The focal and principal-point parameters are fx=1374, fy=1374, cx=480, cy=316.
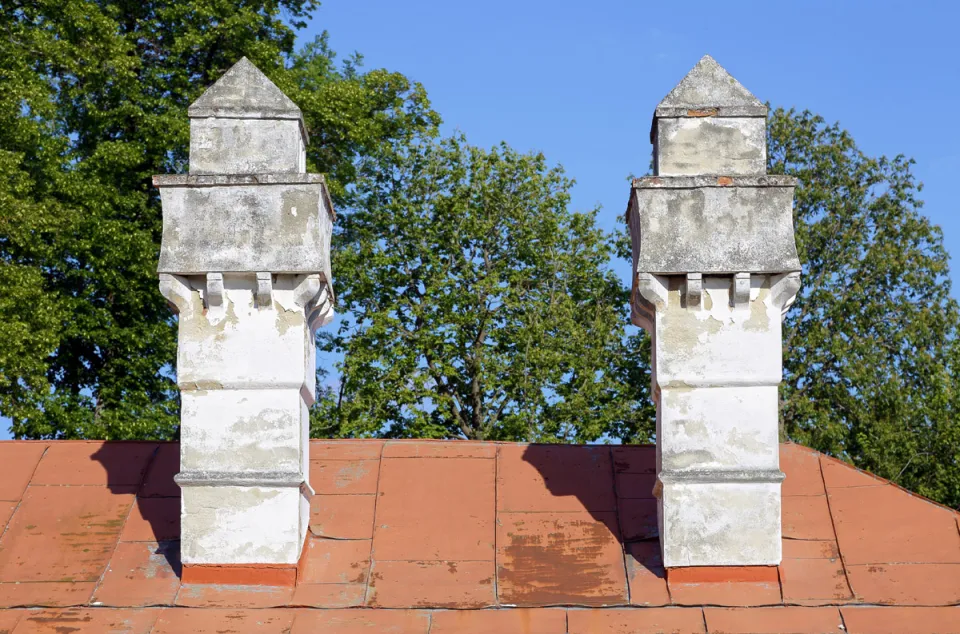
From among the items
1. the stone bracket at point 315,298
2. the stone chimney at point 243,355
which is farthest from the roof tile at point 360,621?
the stone bracket at point 315,298

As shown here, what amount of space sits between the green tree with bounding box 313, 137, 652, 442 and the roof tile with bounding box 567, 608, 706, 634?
15.3m

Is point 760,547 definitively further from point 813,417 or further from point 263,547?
point 813,417

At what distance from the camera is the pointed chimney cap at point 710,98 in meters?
9.69

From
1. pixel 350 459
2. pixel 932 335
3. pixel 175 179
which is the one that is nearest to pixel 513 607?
pixel 350 459

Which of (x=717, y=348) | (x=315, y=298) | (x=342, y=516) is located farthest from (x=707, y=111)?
(x=342, y=516)

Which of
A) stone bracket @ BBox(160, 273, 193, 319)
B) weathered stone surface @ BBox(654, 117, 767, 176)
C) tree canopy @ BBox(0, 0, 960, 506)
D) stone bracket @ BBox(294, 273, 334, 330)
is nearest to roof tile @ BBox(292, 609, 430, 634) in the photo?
stone bracket @ BBox(294, 273, 334, 330)

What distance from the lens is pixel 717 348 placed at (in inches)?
367

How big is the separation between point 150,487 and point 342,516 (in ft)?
4.99

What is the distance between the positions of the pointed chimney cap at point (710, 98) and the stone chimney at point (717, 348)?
0.49 metres

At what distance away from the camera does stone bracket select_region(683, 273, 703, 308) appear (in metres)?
9.24

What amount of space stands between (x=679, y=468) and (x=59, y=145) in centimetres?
1650

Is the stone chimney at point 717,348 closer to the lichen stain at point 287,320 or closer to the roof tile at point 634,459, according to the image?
the roof tile at point 634,459

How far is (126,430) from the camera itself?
21.7 m

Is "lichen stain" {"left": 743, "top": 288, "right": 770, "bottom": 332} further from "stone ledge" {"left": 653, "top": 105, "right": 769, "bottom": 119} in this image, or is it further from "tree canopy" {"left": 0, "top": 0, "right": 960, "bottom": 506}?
"tree canopy" {"left": 0, "top": 0, "right": 960, "bottom": 506}
